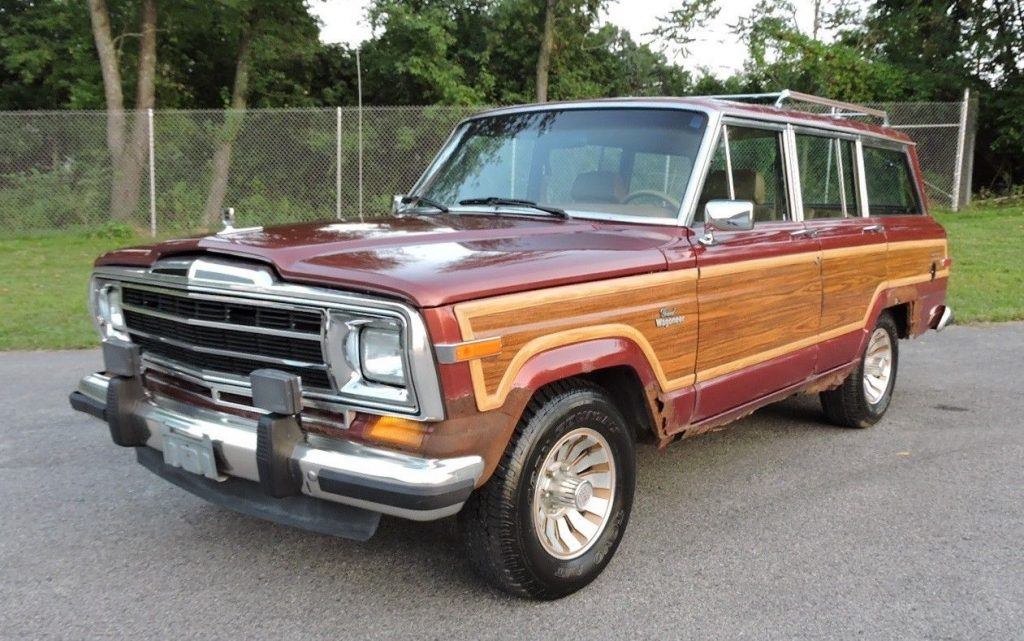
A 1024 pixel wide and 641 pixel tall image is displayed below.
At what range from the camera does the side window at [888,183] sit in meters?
5.53

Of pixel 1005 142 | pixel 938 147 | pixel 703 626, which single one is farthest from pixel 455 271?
pixel 1005 142

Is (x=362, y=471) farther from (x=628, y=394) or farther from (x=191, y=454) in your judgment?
(x=628, y=394)

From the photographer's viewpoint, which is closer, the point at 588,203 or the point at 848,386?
the point at 588,203

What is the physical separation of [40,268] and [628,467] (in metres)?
10.4

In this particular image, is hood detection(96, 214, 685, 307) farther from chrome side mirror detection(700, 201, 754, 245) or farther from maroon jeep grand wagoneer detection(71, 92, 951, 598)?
chrome side mirror detection(700, 201, 754, 245)

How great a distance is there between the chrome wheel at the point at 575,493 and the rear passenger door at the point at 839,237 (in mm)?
1913

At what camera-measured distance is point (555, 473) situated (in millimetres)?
3322

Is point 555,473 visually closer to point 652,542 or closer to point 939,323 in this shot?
point 652,542

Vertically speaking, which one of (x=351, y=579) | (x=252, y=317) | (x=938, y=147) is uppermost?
(x=938, y=147)

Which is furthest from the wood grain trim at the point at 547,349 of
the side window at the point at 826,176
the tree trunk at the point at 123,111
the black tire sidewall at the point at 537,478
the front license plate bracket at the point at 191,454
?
the tree trunk at the point at 123,111

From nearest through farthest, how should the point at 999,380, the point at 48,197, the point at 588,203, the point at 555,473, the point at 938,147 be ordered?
the point at 555,473, the point at 588,203, the point at 999,380, the point at 48,197, the point at 938,147

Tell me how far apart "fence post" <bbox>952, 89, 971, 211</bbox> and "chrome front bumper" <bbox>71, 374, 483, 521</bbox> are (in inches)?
676

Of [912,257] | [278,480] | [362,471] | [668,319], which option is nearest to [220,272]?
[278,480]

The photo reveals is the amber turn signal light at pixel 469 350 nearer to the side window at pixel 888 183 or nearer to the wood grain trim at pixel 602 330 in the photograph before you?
the wood grain trim at pixel 602 330
